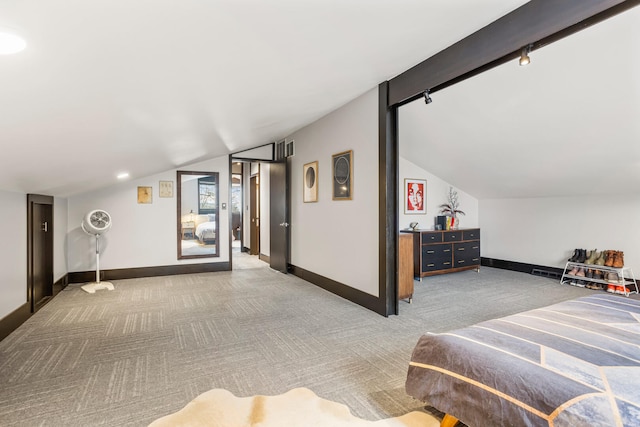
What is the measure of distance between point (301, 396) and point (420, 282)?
3.83 metres

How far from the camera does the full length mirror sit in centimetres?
597

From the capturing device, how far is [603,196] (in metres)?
5.20

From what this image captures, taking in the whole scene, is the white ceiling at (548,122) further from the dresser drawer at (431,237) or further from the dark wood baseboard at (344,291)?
the dark wood baseboard at (344,291)

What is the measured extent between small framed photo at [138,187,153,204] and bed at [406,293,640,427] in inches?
211

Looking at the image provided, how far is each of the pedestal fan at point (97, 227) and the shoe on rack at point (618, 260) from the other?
7514 millimetres

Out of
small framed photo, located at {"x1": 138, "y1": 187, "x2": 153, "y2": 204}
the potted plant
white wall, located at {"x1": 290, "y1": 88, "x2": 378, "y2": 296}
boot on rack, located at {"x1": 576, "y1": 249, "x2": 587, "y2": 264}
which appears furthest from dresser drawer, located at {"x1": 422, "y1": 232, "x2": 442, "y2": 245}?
small framed photo, located at {"x1": 138, "y1": 187, "x2": 153, "y2": 204}

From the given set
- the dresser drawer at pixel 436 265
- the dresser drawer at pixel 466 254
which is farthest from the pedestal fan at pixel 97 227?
the dresser drawer at pixel 466 254

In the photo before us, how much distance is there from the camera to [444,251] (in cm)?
592

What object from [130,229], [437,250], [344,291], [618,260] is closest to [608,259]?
[618,260]

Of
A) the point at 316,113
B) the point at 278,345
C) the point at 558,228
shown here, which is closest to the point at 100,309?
the point at 278,345

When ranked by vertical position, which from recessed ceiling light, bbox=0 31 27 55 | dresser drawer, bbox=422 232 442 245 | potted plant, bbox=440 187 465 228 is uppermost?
recessed ceiling light, bbox=0 31 27 55

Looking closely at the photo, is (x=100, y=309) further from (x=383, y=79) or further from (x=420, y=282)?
(x=420, y=282)

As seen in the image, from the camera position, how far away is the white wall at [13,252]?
9.69ft

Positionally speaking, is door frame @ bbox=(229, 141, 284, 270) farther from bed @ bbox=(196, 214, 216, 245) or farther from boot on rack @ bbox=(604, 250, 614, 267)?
boot on rack @ bbox=(604, 250, 614, 267)
